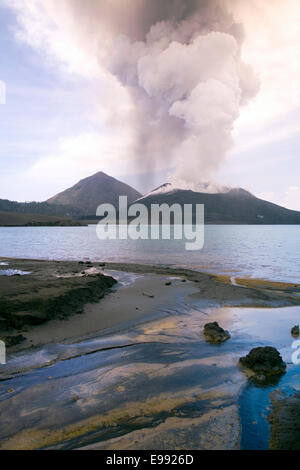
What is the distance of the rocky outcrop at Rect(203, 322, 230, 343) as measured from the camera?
Result: 9.42 m

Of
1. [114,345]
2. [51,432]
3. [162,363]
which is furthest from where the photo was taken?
[114,345]

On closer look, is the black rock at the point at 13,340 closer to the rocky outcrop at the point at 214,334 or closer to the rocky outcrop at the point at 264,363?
the rocky outcrop at the point at 214,334

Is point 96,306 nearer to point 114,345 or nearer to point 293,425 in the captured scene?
point 114,345

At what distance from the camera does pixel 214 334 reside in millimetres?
9562

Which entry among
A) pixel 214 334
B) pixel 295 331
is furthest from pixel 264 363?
pixel 295 331

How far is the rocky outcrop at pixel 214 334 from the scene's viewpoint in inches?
371

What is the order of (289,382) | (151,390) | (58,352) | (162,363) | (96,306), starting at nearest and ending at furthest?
1. (151,390)
2. (289,382)
3. (162,363)
4. (58,352)
5. (96,306)

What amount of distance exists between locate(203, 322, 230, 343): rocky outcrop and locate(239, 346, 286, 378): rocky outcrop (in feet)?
5.54

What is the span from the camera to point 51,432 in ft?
15.9

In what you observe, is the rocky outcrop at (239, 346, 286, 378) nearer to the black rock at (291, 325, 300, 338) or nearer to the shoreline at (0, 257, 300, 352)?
the black rock at (291, 325, 300, 338)

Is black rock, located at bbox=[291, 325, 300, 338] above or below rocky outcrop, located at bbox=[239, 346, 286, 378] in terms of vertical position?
below

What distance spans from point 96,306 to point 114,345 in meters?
4.59

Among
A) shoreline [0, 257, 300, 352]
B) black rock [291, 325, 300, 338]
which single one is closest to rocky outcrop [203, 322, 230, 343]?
black rock [291, 325, 300, 338]
